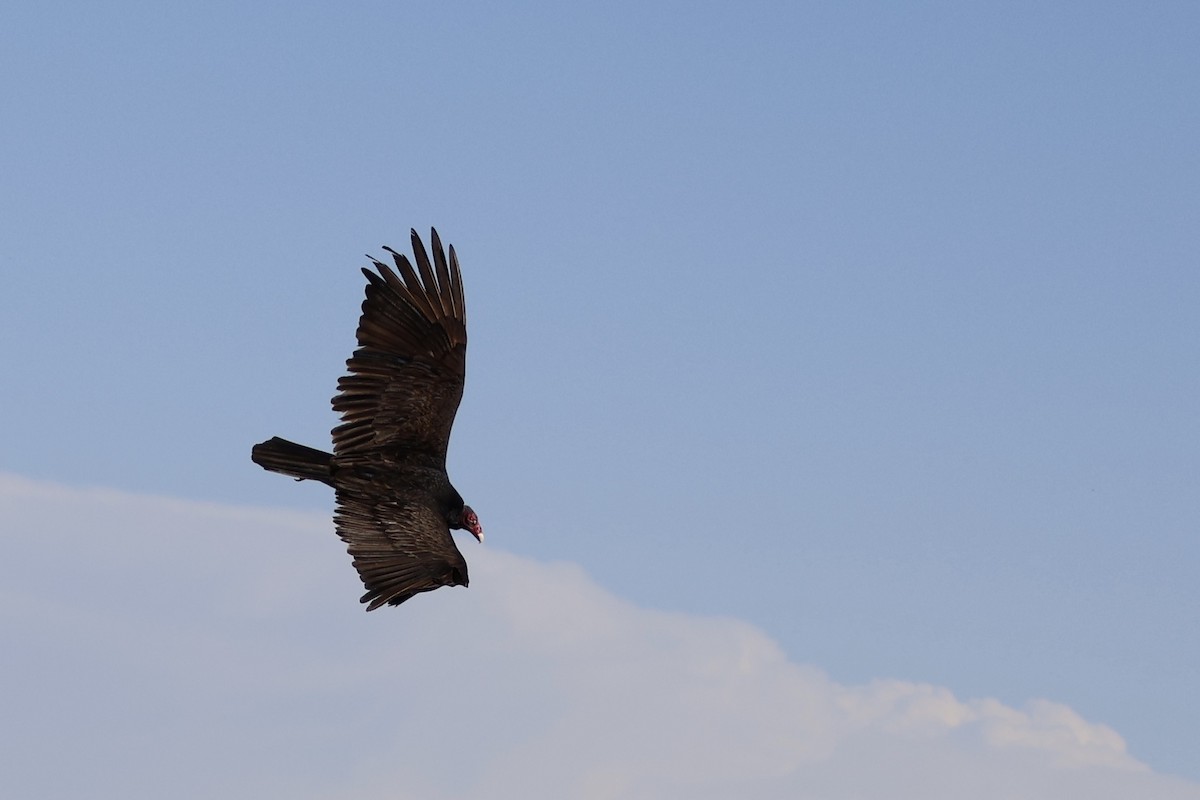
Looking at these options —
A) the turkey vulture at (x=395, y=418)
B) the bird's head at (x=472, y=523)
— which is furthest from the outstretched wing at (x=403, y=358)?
the bird's head at (x=472, y=523)

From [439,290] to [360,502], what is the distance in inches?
96.0

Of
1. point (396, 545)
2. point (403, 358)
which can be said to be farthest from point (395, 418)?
point (396, 545)

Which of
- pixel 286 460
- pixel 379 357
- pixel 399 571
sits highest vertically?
pixel 379 357

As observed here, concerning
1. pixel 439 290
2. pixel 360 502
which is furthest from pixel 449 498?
pixel 439 290

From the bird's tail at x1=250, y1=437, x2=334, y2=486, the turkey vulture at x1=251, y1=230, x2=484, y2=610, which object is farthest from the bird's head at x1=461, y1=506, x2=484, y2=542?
the bird's tail at x1=250, y1=437, x2=334, y2=486

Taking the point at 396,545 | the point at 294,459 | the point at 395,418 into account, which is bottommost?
the point at 396,545

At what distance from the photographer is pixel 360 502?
46.4 feet

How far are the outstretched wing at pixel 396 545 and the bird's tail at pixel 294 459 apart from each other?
0.32 meters

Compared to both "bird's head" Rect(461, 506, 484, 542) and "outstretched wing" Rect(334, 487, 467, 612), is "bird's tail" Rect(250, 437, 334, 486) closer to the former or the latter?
"outstretched wing" Rect(334, 487, 467, 612)

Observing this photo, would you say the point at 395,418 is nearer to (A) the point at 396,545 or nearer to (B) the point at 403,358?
(B) the point at 403,358

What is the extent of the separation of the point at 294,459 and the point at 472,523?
2151 mm

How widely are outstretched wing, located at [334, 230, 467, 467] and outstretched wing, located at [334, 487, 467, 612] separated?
0.55 m

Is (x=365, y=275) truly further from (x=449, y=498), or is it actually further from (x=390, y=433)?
(x=449, y=498)

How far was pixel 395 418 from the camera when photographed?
14.2m
